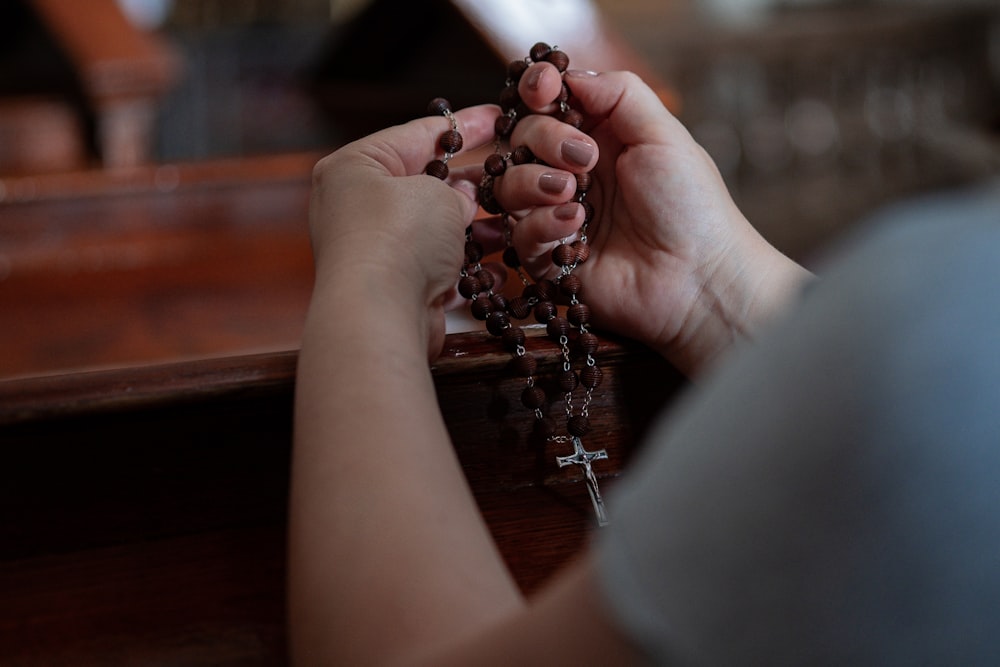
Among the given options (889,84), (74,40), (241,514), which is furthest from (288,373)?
(889,84)

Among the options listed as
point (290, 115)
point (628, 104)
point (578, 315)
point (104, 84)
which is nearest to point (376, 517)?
point (578, 315)

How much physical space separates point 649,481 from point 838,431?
0.21ft

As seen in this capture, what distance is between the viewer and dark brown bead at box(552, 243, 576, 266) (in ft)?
2.57

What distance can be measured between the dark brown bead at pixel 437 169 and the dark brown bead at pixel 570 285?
0.12m

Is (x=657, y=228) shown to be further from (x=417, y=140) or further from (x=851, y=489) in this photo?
(x=851, y=489)

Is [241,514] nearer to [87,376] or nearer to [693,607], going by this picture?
[87,376]

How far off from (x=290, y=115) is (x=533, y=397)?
213 cm

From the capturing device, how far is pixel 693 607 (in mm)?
319

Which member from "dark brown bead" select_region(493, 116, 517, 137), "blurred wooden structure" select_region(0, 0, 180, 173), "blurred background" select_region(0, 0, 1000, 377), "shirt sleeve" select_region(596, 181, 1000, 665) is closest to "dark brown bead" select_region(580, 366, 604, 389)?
"dark brown bead" select_region(493, 116, 517, 137)

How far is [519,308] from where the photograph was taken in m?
0.79

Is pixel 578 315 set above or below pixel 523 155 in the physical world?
below

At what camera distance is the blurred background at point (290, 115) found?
58.6 inches

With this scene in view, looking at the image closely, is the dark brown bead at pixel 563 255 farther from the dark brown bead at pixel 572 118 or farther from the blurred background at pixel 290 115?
the blurred background at pixel 290 115

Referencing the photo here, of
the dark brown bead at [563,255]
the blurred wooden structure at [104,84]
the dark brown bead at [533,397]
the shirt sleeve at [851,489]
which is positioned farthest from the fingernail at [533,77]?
the blurred wooden structure at [104,84]
